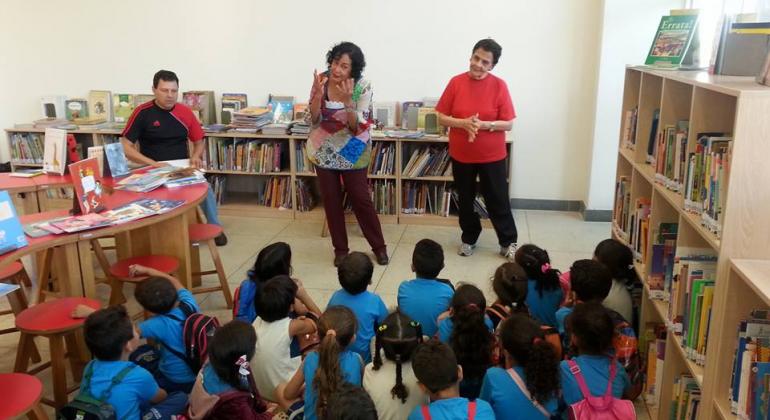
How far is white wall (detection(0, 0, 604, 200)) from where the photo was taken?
5.81 meters

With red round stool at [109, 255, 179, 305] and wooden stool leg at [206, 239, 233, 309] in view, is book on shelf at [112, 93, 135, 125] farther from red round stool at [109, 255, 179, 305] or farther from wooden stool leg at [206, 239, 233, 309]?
red round stool at [109, 255, 179, 305]

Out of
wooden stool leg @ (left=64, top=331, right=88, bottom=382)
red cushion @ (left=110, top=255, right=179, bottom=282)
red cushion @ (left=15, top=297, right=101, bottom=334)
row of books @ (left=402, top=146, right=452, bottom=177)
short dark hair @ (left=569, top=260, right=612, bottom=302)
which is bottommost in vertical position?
wooden stool leg @ (left=64, top=331, right=88, bottom=382)

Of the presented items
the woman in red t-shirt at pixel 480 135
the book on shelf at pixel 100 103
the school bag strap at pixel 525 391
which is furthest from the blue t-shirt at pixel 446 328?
the book on shelf at pixel 100 103

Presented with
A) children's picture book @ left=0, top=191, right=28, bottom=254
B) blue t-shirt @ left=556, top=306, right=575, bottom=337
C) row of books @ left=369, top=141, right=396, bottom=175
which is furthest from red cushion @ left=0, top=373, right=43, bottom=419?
row of books @ left=369, top=141, right=396, bottom=175

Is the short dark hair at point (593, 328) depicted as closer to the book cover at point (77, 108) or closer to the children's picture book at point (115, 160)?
the children's picture book at point (115, 160)

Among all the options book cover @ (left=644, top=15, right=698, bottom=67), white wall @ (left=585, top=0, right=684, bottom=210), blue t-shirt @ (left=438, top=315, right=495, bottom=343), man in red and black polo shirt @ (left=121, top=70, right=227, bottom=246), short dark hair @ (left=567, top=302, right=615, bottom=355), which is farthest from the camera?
white wall @ (left=585, top=0, right=684, bottom=210)

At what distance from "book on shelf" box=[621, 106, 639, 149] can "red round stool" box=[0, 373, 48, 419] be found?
124 inches

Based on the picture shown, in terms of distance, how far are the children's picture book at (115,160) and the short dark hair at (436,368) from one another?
110 inches

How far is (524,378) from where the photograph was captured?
2.33 m

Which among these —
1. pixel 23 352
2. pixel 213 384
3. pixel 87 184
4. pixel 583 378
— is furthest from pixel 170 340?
pixel 583 378

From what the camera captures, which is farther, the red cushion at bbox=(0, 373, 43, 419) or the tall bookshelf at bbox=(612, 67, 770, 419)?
the red cushion at bbox=(0, 373, 43, 419)

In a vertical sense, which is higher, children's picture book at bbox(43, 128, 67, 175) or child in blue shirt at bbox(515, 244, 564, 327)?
children's picture book at bbox(43, 128, 67, 175)

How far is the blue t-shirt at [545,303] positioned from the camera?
10.8 feet

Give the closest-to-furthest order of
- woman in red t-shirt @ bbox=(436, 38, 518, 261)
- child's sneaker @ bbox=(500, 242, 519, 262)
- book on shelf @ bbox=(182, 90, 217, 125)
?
woman in red t-shirt @ bbox=(436, 38, 518, 261)
child's sneaker @ bbox=(500, 242, 519, 262)
book on shelf @ bbox=(182, 90, 217, 125)
